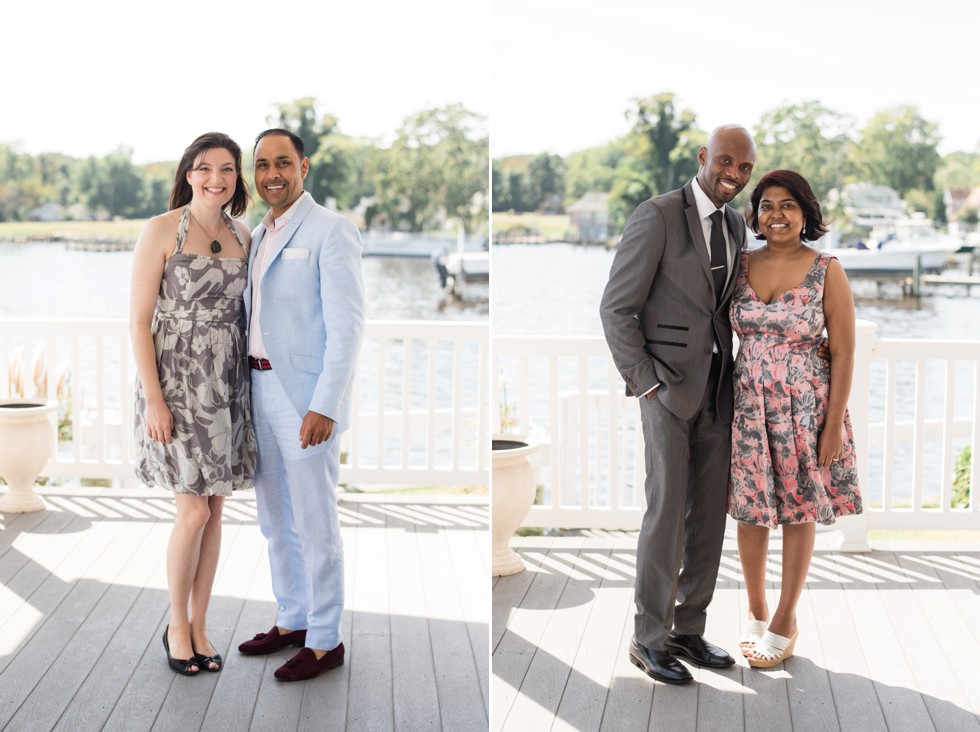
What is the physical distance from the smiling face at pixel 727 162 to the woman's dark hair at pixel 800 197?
0.34 feet

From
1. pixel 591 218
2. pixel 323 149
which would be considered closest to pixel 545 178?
pixel 591 218

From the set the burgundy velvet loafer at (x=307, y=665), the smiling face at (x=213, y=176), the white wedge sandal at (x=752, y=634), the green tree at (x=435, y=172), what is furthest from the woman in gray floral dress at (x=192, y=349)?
the green tree at (x=435, y=172)

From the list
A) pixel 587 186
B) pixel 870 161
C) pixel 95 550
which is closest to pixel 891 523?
pixel 95 550

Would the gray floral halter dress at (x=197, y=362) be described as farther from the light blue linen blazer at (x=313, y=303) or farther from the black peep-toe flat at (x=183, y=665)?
the black peep-toe flat at (x=183, y=665)

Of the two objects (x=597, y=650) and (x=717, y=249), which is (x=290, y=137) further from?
(x=597, y=650)

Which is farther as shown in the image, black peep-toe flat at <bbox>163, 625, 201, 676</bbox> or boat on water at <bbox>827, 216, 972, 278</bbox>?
boat on water at <bbox>827, 216, 972, 278</bbox>

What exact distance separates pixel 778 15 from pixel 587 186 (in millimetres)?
7118

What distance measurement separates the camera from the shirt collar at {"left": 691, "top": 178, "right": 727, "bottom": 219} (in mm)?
2703

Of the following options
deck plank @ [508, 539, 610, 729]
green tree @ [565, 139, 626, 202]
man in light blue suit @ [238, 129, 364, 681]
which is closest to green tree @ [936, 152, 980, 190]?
green tree @ [565, 139, 626, 202]

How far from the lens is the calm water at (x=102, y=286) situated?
20.7 metres

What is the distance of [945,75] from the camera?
21203mm

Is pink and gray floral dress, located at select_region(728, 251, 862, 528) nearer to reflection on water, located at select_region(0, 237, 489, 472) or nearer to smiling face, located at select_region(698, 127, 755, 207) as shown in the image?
smiling face, located at select_region(698, 127, 755, 207)

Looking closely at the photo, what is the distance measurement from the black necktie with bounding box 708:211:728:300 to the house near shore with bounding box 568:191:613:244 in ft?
47.7

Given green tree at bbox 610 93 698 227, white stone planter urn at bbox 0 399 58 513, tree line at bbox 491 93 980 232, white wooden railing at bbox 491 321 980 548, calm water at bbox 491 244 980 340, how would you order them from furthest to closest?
calm water at bbox 491 244 980 340, tree line at bbox 491 93 980 232, green tree at bbox 610 93 698 227, white stone planter urn at bbox 0 399 58 513, white wooden railing at bbox 491 321 980 548
